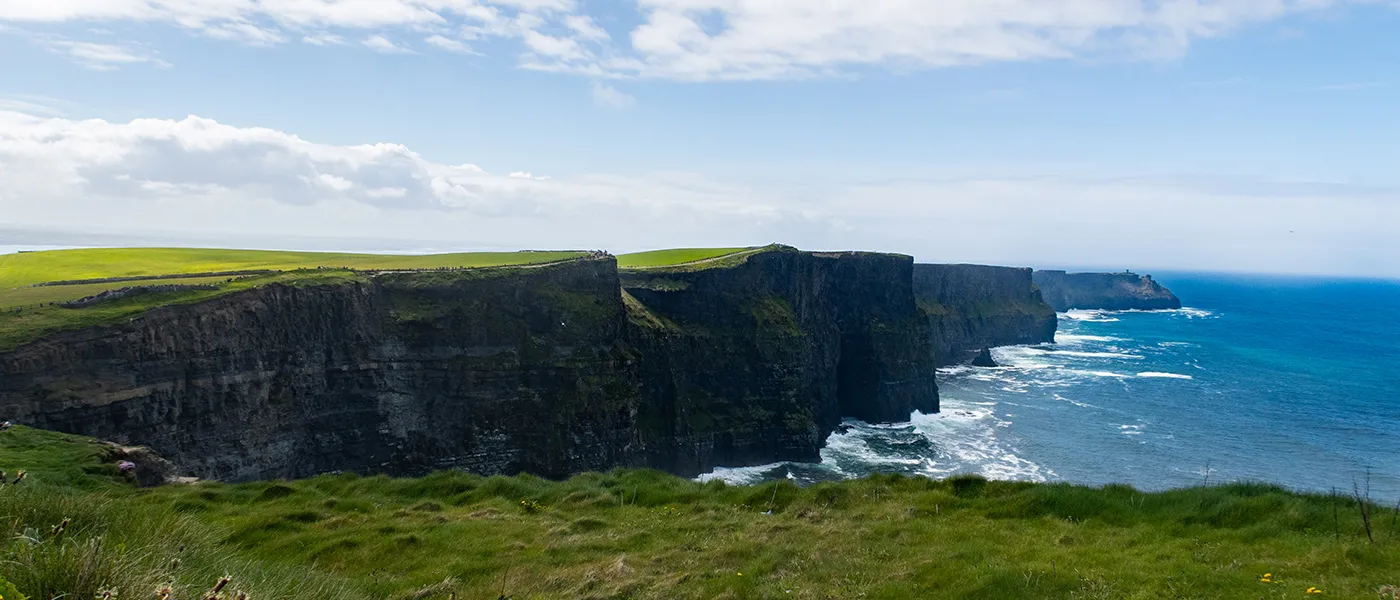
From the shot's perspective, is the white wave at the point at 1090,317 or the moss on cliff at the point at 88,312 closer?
the moss on cliff at the point at 88,312

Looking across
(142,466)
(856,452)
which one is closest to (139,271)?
(142,466)

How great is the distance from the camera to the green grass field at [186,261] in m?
44.8

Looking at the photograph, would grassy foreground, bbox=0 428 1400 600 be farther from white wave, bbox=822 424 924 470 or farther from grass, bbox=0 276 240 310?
white wave, bbox=822 424 924 470

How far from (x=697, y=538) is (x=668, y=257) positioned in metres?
69.1

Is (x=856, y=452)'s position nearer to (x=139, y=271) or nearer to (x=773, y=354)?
(x=773, y=354)

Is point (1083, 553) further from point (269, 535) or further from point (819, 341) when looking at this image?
point (819, 341)

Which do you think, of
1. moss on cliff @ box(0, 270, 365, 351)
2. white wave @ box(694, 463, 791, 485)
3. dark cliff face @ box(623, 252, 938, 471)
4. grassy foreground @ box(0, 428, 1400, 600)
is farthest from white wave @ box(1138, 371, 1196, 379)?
moss on cliff @ box(0, 270, 365, 351)

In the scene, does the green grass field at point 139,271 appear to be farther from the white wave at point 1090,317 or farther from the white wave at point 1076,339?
the white wave at point 1090,317

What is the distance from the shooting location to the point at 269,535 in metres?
15.6

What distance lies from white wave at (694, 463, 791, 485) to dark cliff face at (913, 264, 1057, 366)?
61.3 m

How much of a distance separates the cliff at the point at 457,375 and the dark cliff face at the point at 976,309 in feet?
172

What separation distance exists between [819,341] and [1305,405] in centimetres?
5997

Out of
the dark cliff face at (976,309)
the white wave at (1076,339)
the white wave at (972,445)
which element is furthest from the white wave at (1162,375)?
the white wave at (1076,339)

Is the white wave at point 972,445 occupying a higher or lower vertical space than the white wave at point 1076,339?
lower
